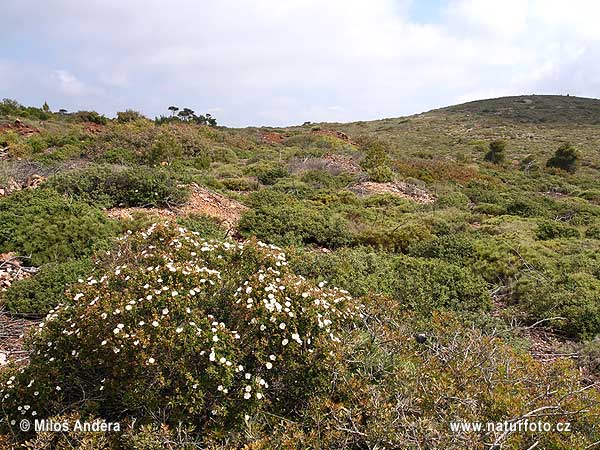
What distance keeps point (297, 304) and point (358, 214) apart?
22.0 feet

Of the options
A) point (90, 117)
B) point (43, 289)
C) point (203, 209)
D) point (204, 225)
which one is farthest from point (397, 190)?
point (90, 117)

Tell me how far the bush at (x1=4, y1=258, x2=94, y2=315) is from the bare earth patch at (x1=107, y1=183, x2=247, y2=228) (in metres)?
2.37

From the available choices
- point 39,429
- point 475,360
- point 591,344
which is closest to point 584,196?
point 591,344

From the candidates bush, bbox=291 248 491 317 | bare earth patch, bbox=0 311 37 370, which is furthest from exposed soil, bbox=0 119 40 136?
bush, bbox=291 248 491 317

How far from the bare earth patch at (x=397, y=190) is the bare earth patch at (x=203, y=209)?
4.48m

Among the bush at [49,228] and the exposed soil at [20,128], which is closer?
the bush at [49,228]

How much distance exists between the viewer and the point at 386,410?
246cm

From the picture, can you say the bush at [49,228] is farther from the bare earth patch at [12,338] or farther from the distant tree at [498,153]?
the distant tree at [498,153]

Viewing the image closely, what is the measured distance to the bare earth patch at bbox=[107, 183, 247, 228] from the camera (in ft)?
25.5

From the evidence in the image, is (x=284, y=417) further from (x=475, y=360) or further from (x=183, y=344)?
(x=475, y=360)

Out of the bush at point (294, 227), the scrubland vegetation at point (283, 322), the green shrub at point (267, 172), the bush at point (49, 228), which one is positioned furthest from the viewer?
the green shrub at point (267, 172)

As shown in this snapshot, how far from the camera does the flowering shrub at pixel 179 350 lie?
8.34 feet

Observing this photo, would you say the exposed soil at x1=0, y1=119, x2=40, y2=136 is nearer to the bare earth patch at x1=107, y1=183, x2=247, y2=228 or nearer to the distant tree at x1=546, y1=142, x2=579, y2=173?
the bare earth patch at x1=107, y1=183, x2=247, y2=228

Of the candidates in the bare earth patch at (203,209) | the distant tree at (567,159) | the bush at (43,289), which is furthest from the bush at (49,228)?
the distant tree at (567,159)
